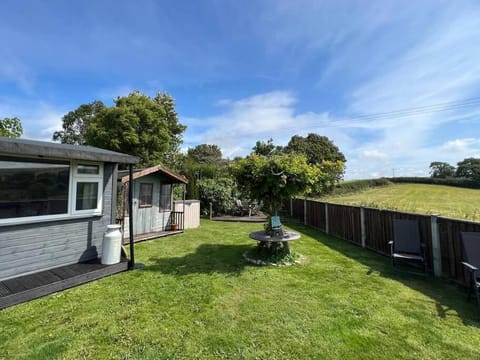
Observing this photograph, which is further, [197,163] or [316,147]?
[316,147]

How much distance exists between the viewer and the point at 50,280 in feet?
12.0

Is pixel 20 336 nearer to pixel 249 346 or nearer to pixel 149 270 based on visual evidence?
pixel 149 270

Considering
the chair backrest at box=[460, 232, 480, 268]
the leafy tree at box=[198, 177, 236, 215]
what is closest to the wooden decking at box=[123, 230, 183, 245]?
the leafy tree at box=[198, 177, 236, 215]

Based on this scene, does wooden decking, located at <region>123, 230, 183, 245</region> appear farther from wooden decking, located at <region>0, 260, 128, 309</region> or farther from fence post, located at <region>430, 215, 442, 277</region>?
fence post, located at <region>430, 215, 442, 277</region>

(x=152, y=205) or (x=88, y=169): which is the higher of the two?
(x=88, y=169)

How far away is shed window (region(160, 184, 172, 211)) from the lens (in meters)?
8.48

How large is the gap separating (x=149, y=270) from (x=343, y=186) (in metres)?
23.5

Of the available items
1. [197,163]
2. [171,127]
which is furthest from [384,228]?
[171,127]

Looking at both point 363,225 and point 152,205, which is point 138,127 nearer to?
point 152,205

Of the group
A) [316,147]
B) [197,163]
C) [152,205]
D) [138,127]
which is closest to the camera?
[152,205]

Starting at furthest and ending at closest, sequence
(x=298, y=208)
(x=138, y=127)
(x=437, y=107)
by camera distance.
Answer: (x=138, y=127) → (x=437, y=107) → (x=298, y=208)

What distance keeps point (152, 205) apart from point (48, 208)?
13.0 feet

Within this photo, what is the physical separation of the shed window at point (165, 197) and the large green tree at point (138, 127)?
10.6 metres

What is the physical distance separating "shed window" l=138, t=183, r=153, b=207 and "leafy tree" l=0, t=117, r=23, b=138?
13454 mm
